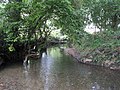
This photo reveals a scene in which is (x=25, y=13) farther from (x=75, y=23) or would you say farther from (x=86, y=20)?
(x=86, y=20)

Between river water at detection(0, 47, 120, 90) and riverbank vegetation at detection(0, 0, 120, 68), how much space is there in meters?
2.05

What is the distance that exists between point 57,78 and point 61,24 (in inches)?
173

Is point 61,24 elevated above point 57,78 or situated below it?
above

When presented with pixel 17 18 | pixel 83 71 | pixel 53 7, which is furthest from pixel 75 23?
pixel 17 18

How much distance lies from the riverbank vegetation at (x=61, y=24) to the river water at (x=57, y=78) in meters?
2.05

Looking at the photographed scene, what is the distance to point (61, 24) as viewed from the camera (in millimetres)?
15984

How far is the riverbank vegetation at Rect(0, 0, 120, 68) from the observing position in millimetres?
15703

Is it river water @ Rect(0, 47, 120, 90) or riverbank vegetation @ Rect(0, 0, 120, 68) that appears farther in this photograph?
riverbank vegetation @ Rect(0, 0, 120, 68)

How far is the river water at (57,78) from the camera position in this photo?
11.6 metres

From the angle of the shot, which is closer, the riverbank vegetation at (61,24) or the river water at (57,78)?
the river water at (57,78)

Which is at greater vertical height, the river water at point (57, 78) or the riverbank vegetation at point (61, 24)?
the riverbank vegetation at point (61, 24)

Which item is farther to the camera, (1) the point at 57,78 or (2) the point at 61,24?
(2) the point at 61,24

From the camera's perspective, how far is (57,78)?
43.8ft

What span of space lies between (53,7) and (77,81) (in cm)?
542
